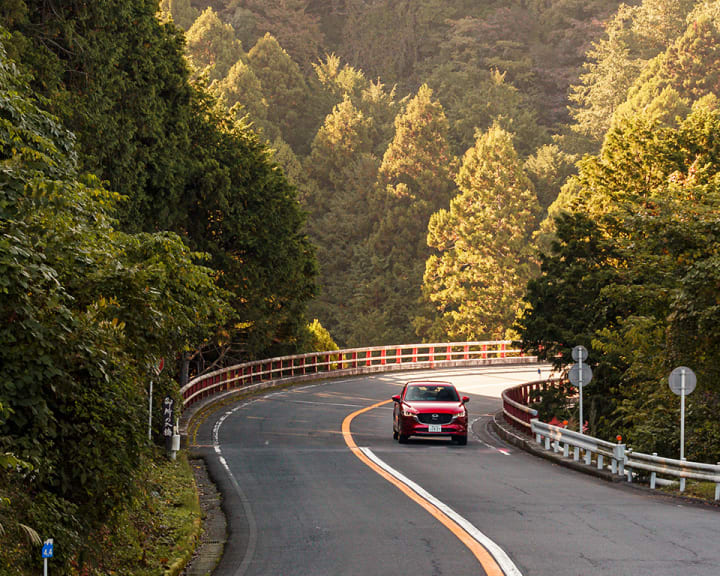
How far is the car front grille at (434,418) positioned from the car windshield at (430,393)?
26.2 inches

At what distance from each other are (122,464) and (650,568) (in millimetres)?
5604

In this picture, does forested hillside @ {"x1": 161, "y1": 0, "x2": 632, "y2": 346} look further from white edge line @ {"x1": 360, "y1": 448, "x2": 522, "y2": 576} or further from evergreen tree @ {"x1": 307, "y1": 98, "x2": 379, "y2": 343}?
white edge line @ {"x1": 360, "y1": 448, "x2": 522, "y2": 576}

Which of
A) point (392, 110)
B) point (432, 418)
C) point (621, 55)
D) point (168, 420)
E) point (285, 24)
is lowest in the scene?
point (432, 418)

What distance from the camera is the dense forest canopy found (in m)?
10.1

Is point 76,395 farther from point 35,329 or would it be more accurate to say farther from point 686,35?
point 686,35

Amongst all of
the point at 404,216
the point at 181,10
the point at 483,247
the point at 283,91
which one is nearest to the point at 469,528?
the point at 483,247

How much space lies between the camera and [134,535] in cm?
1170

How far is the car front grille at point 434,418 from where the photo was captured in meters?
25.4

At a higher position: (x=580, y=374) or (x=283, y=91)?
(x=283, y=91)

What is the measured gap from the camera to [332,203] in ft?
253

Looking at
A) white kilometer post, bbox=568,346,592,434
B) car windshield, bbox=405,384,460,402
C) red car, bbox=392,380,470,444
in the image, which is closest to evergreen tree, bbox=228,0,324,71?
car windshield, bbox=405,384,460,402

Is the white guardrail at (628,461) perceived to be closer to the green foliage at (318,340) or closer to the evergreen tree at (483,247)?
the green foliage at (318,340)

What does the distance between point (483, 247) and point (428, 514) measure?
55468mm

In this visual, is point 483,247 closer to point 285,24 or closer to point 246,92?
point 246,92
